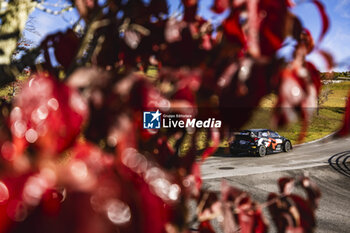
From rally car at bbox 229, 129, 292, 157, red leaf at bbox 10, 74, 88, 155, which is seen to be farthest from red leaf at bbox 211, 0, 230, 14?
rally car at bbox 229, 129, 292, 157

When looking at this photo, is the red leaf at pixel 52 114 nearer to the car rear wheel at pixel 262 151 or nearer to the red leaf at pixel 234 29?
Answer: the red leaf at pixel 234 29

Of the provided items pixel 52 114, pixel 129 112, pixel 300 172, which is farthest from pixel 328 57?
pixel 300 172

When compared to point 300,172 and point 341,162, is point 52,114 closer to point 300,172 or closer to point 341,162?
point 300,172

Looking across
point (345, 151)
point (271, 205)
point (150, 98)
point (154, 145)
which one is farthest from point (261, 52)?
point (345, 151)

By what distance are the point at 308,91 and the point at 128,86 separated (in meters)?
0.34

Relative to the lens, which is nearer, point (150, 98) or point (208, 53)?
point (150, 98)

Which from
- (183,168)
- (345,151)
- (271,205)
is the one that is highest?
(183,168)

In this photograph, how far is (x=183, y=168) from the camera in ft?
2.42

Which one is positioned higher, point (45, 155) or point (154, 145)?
point (45, 155)

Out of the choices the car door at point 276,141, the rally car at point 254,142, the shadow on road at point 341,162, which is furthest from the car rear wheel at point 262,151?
the shadow on road at point 341,162

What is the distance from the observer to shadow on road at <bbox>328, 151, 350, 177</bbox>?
31.2 feet

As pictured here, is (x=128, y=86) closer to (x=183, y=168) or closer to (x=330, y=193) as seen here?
(x=183, y=168)

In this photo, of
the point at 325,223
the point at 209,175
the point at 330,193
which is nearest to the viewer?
the point at 325,223

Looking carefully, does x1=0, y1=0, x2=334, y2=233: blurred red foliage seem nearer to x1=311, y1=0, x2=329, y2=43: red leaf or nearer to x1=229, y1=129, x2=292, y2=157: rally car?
x1=311, y1=0, x2=329, y2=43: red leaf
